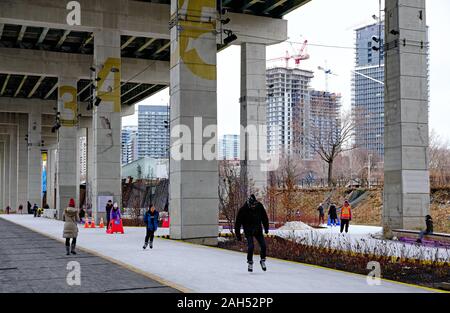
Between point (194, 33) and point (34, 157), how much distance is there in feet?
176

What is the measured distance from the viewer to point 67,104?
168 feet

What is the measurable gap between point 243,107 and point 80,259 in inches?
1014

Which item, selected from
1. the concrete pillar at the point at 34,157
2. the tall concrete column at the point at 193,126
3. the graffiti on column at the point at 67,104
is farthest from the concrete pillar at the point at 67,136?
the tall concrete column at the point at 193,126

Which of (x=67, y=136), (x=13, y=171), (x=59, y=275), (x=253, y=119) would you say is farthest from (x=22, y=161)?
(x=59, y=275)

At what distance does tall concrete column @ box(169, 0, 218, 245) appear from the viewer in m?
23.4

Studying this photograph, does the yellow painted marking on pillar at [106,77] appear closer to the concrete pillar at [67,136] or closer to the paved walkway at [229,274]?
the concrete pillar at [67,136]

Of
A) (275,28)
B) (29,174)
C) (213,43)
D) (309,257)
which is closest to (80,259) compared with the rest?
(309,257)

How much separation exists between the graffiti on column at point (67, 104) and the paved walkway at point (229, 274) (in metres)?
34.0

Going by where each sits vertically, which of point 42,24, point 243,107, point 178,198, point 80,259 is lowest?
point 80,259

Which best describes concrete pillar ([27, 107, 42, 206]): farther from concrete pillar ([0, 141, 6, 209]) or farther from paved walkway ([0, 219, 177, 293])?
paved walkway ([0, 219, 177, 293])

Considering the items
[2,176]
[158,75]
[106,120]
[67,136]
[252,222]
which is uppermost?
[158,75]

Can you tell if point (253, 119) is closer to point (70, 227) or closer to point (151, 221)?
point (151, 221)

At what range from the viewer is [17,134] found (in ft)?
269
